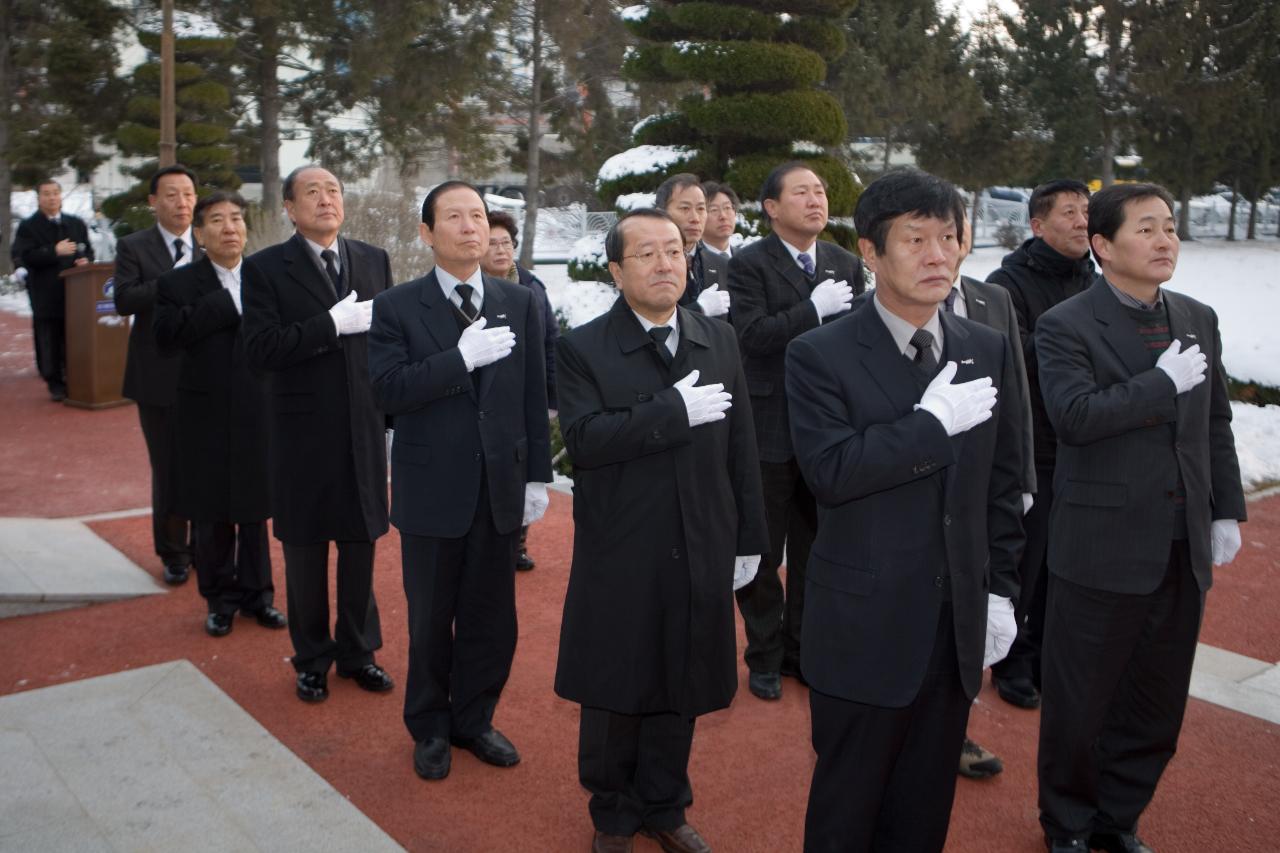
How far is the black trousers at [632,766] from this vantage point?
11.9 ft

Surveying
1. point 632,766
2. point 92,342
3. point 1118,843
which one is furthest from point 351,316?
point 92,342

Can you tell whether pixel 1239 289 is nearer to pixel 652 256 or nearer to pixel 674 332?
pixel 674 332

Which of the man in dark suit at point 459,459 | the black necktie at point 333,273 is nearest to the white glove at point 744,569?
Result: the man in dark suit at point 459,459

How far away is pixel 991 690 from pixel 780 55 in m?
8.52

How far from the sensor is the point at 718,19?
490 inches

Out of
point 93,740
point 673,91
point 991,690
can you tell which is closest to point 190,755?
point 93,740

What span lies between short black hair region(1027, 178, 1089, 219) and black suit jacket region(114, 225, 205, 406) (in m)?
4.22

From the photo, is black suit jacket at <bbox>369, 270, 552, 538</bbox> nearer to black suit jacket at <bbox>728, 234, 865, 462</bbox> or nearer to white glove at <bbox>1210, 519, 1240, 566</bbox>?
black suit jacket at <bbox>728, 234, 865, 462</bbox>

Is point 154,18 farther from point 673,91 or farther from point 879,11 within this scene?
point 879,11

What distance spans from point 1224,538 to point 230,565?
432cm

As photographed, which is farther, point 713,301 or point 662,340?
point 713,301

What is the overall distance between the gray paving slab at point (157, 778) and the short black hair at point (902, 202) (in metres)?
2.39

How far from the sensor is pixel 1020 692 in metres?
5.00

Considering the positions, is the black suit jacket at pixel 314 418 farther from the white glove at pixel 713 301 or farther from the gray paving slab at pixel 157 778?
the white glove at pixel 713 301
